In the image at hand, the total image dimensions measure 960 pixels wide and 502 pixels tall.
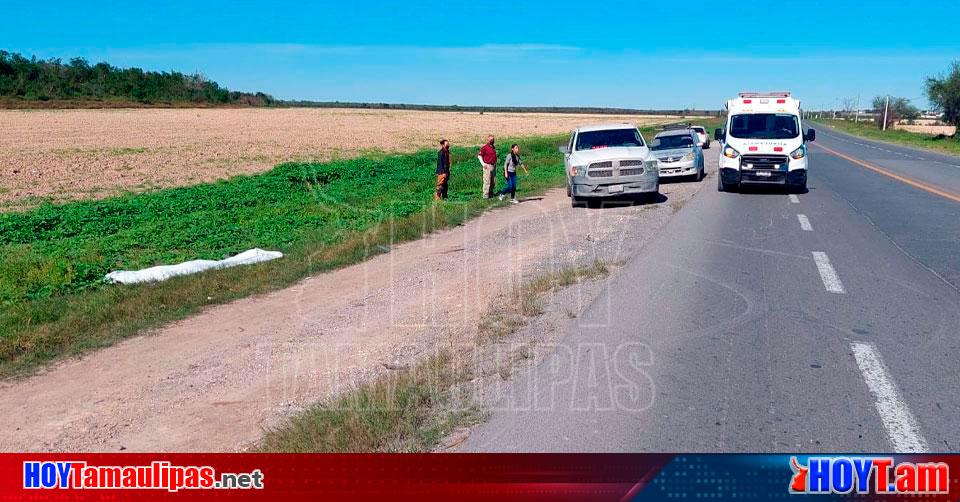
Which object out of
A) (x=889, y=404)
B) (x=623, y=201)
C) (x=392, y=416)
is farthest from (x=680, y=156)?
(x=392, y=416)

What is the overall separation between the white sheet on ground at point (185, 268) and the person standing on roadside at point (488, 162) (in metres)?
8.25

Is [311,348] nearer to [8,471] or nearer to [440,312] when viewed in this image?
[440,312]

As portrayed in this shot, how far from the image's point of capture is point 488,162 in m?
21.1

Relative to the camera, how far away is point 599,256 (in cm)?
1220

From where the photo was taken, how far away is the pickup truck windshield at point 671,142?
2641cm

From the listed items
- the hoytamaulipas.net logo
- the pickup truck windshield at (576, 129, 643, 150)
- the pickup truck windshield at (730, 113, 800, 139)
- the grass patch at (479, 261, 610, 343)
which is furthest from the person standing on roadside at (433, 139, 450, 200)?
the hoytamaulipas.net logo

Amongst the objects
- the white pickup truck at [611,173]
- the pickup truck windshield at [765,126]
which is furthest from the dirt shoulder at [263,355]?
the pickup truck windshield at [765,126]

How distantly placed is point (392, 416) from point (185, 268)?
8.14 m

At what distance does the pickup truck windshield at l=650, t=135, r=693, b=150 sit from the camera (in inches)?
1040

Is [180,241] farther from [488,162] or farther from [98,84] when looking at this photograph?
[98,84]

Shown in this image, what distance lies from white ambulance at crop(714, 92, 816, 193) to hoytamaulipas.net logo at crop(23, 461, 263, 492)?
18.5 m

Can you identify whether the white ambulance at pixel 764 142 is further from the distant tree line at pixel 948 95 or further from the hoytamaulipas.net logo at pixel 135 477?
the distant tree line at pixel 948 95

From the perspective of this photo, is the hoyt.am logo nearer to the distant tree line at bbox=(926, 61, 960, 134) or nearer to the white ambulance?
the white ambulance

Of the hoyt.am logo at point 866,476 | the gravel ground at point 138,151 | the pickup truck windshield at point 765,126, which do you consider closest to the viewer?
the hoyt.am logo at point 866,476
